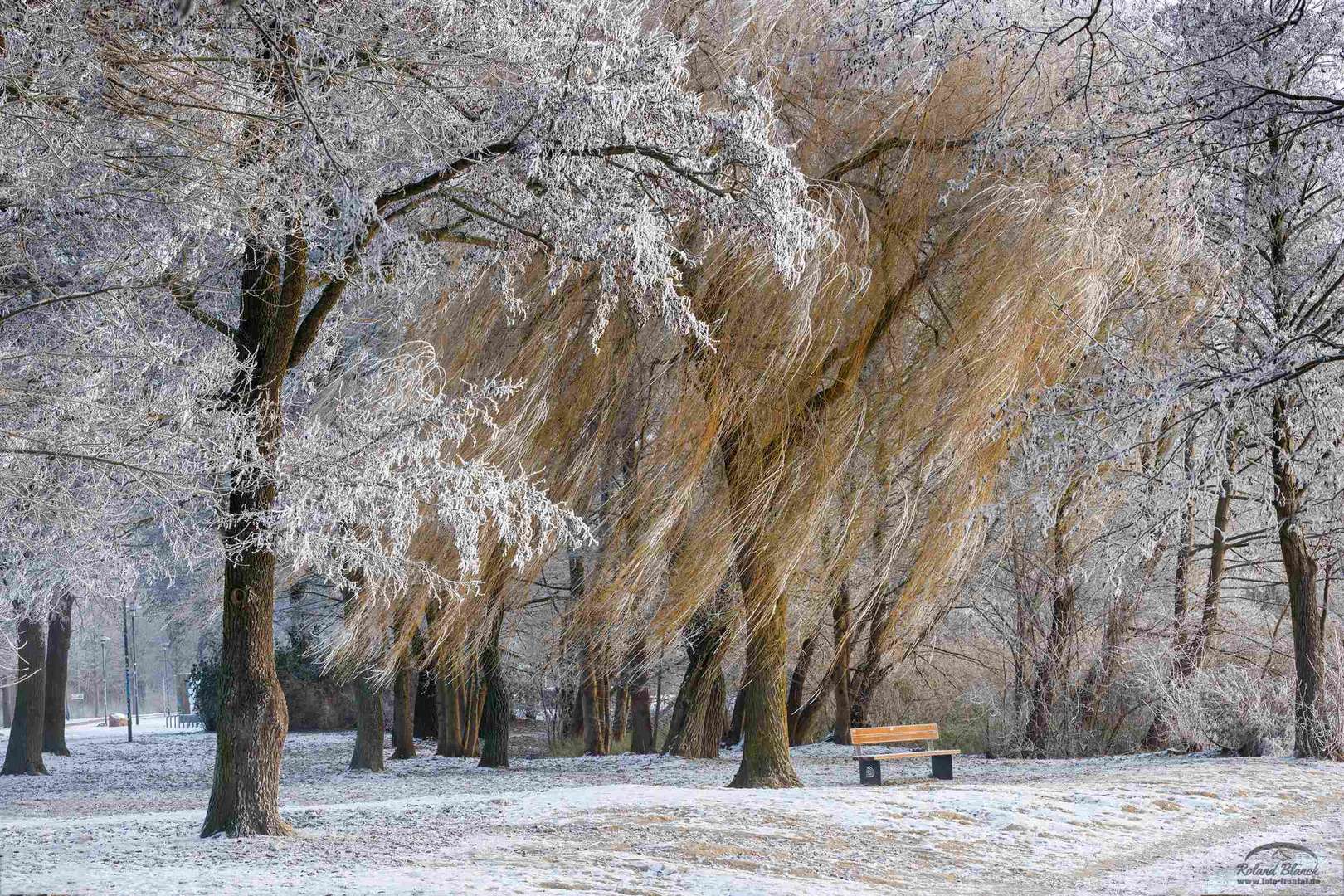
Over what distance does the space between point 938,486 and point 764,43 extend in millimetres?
3906

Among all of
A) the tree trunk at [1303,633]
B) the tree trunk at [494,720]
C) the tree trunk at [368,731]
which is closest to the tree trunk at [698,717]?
the tree trunk at [494,720]

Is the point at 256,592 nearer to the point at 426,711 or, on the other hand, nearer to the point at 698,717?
the point at 698,717

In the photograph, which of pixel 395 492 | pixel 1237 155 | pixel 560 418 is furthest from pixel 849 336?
pixel 395 492

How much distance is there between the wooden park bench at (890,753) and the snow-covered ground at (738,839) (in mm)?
189

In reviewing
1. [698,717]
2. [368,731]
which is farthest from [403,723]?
[698,717]

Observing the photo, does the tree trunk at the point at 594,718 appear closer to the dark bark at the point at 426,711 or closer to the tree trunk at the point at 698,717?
the tree trunk at the point at 698,717

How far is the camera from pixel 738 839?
278 inches

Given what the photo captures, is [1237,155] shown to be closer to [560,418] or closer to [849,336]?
[849,336]

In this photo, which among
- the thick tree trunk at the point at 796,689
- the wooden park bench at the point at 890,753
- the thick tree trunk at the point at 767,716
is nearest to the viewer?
the thick tree trunk at the point at 767,716

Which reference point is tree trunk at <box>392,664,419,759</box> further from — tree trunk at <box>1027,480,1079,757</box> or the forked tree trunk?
the forked tree trunk

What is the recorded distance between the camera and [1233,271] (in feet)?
32.6

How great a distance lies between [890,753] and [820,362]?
383 cm

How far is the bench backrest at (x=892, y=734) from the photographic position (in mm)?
10867

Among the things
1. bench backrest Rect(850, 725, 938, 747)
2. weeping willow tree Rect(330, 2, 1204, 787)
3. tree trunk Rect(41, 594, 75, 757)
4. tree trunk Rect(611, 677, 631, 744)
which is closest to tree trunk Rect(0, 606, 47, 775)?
tree trunk Rect(41, 594, 75, 757)
